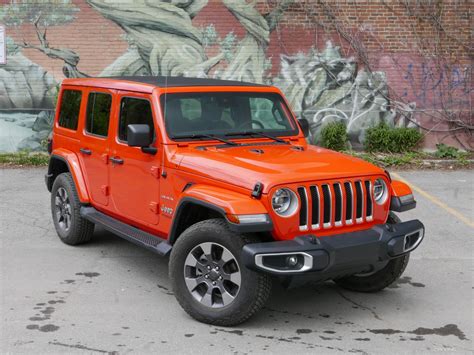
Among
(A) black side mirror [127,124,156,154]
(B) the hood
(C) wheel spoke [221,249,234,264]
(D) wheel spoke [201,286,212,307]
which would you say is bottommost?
(D) wheel spoke [201,286,212,307]

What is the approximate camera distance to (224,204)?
4.50 m

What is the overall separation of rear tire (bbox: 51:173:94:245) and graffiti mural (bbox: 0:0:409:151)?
7.24 m

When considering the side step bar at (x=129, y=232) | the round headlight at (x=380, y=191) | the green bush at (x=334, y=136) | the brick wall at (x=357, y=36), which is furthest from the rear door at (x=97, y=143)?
the green bush at (x=334, y=136)

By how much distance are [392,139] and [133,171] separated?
9290 mm

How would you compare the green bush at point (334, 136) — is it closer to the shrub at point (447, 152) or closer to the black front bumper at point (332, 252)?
the shrub at point (447, 152)

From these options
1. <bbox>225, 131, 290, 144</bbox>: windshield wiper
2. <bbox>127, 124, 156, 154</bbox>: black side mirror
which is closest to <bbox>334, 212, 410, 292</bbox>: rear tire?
<bbox>225, 131, 290, 144</bbox>: windshield wiper

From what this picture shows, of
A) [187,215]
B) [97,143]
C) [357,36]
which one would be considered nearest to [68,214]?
[97,143]

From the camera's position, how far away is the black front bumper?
432 centimetres

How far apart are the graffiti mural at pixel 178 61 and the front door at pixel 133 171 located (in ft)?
27.2

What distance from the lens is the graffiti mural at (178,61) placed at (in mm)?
13992

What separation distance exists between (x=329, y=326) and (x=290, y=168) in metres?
1.18

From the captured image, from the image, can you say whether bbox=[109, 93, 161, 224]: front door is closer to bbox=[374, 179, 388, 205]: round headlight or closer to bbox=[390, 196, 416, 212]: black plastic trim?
bbox=[374, 179, 388, 205]: round headlight

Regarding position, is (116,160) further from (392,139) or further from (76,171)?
(392,139)

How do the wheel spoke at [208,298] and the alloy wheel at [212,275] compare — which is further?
the wheel spoke at [208,298]
